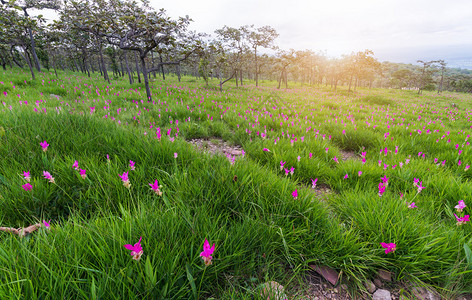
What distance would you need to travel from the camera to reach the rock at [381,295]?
1445 millimetres

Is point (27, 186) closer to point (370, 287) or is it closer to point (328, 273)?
point (328, 273)

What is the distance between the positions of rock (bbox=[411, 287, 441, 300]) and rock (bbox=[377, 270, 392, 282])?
153 millimetres

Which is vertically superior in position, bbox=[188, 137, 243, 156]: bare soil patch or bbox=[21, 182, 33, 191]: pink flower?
bbox=[21, 182, 33, 191]: pink flower

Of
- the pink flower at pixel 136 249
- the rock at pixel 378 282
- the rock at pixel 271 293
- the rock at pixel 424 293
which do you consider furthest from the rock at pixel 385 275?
the pink flower at pixel 136 249

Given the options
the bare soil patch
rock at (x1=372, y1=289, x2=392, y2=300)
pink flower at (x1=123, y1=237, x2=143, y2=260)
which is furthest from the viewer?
the bare soil patch

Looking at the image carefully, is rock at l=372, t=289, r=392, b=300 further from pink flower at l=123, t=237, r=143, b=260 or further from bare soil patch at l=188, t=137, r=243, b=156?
bare soil patch at l=188, t=137, r=243, b=156

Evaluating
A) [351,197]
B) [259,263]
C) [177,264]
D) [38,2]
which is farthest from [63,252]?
[38,2]

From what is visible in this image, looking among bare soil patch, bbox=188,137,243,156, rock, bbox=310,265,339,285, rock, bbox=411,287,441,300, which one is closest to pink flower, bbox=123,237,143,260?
rock, bbox=310,265,339,285

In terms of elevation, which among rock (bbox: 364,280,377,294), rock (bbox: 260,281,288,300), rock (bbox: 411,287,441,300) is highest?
rock (bbox: 260,281,288,300)

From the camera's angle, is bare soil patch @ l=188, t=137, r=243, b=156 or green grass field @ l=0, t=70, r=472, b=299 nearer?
green grass field @ l=0, t=70, r=472, b=299

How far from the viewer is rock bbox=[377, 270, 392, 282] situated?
1580mm

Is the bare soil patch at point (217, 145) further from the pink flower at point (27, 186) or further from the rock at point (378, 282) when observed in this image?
the rock at point (378, 282)

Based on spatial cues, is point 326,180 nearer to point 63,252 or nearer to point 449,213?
point 449,213

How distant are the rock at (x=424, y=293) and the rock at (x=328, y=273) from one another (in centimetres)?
58
